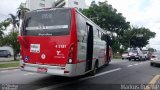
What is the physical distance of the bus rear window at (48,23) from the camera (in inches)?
419

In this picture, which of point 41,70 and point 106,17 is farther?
point 106,17

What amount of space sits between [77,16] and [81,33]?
30.1 inches

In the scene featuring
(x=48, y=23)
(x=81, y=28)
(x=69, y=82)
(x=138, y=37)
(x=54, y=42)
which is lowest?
(x=69, y=82)

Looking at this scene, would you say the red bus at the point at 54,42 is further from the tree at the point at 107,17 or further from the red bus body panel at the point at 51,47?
the tree at the point at 107,17

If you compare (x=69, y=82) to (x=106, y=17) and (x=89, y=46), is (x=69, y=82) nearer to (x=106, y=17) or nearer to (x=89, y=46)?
(x=89, y=46)

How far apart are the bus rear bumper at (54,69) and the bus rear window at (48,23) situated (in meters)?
1.32

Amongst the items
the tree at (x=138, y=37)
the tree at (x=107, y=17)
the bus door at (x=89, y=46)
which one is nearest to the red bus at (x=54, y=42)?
the bus door at (x=89, y=46)

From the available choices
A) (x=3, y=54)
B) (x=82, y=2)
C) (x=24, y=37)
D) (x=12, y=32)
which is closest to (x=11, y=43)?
(x=12, y=32)

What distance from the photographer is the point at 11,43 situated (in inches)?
1464

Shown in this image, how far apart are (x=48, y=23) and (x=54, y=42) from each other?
3.04ft

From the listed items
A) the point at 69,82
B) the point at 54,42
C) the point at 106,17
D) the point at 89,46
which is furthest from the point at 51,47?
the point at 106,17

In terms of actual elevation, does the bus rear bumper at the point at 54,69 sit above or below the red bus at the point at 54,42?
below

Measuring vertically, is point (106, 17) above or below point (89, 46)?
above

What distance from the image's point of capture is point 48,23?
10953 mm
